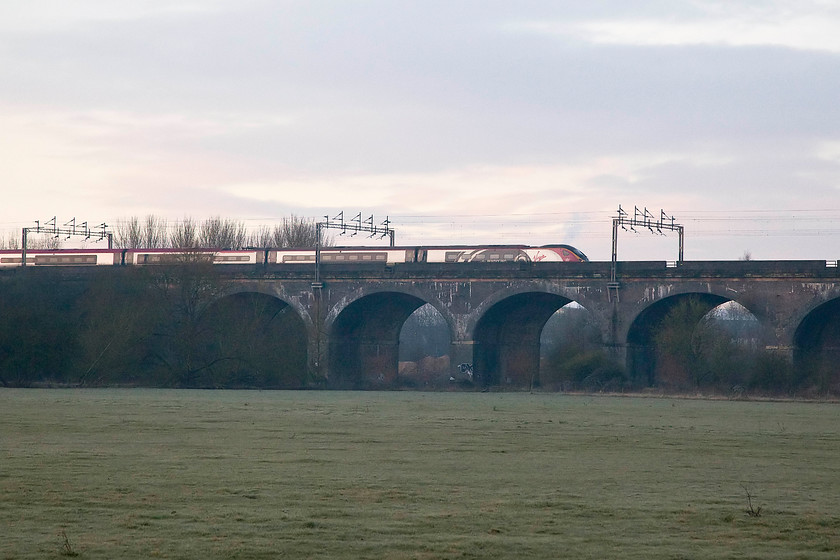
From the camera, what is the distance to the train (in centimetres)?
5138

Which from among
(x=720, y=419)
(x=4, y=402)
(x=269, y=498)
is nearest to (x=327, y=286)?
(x=4, y=402)

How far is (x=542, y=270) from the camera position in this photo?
1880 inches

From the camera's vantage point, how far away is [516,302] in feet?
163

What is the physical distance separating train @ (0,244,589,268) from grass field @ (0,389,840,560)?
3152 centimetres

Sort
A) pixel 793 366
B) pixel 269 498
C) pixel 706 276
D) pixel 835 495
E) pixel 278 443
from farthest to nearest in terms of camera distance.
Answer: pixel 706 276 < pixel 793 366 < pixel 278 443 < pixel 835 495 < pixel 269 498

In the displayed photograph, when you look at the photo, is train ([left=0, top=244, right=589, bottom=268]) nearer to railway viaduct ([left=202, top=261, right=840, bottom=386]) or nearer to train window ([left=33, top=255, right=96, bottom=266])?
train window ([left=33, top=255, right=96, bottom=266])

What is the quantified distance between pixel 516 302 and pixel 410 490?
39532mm

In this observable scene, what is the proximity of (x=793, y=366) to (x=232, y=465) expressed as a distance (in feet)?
111

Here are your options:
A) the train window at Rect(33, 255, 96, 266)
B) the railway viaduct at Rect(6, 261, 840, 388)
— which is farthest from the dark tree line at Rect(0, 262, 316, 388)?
the train window at Rect(33, 255, 96, 266)

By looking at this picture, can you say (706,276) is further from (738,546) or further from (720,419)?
(738,546)

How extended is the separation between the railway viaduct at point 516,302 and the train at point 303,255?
1826 mm

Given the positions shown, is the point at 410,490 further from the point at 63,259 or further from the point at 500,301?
the point at 63,259

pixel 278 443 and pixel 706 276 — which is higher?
pixel 706 276

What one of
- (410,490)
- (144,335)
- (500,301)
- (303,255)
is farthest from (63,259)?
(410,490)
